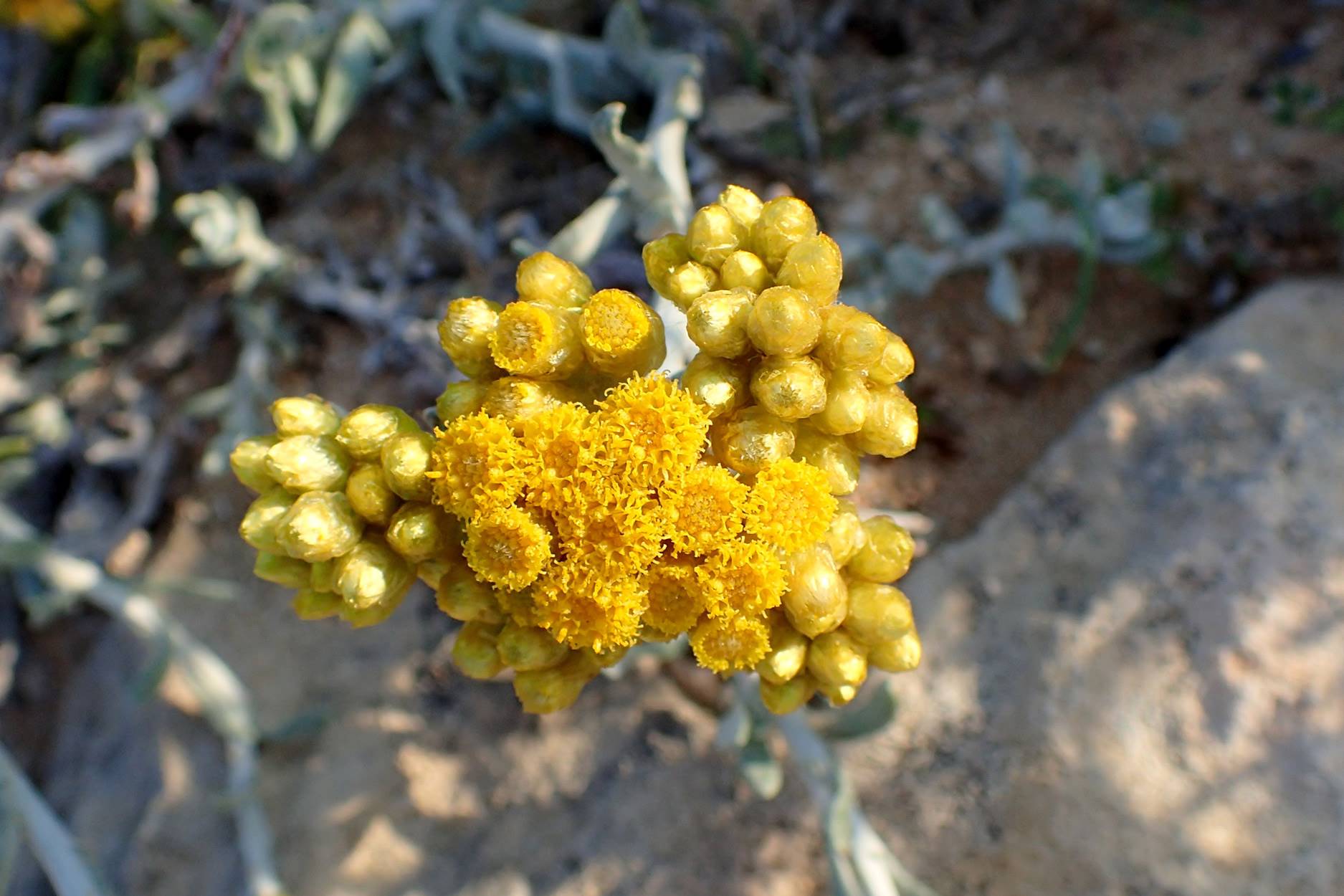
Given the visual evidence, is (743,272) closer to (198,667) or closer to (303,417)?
(303,417)

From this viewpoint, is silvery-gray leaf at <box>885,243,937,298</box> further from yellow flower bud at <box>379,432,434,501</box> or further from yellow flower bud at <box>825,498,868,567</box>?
yellow flower bud at <box>379,432,434,501</box>

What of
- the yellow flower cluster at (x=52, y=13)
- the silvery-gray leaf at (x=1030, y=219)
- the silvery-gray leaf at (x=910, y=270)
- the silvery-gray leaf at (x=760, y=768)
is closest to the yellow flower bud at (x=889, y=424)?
the silvery-gray leaf at (x=760, y=768)

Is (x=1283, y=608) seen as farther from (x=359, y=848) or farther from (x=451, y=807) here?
(x=359, y=848)

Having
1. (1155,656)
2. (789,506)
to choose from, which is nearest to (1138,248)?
(1155,656)

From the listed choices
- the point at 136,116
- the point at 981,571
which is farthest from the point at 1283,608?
the point at 136,116

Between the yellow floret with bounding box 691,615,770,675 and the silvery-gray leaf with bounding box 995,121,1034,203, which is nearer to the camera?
the yellow floret with bounding box 691,615,770,675

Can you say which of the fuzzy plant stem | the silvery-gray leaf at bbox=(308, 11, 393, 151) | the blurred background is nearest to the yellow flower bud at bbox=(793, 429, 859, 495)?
the blurred background

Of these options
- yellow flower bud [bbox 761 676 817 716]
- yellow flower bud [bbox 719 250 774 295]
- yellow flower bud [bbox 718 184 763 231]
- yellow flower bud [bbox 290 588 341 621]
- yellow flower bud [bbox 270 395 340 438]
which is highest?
yellow flower bud [bbox 718 184 763 231]

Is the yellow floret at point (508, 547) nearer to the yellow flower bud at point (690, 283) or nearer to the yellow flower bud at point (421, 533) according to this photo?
the yellow flower bud at point (421, 533)
